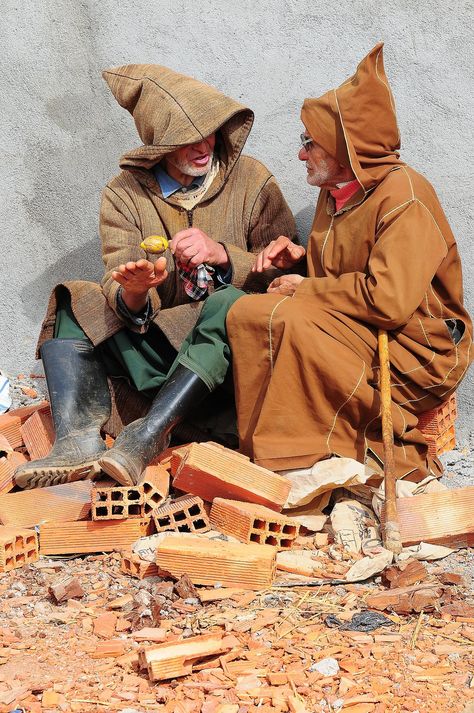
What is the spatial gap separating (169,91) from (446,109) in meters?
1.46

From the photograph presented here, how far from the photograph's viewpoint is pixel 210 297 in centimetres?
487

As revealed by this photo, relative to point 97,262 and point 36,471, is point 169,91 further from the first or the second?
point 36,471

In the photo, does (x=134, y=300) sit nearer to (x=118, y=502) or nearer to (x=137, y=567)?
(x=118, y=502)

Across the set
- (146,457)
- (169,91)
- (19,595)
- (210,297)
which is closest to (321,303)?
(210,297)

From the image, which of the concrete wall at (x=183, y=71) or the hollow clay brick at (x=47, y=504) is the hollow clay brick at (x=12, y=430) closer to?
the hollow clay brick at (x=47, y=504)

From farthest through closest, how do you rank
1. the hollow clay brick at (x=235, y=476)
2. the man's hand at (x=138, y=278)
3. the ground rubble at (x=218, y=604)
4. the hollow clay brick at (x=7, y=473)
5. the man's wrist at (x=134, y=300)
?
the man's wrist at (x=134, y=300)
the hollow clay brick at (x=7, y=473)
the man's hand at (x=138, y=278)
the hollow clay brick at (x=235, y=476)
the ground rubble at (x=218, y=604)

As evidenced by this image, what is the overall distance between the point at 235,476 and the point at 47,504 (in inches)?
35.9

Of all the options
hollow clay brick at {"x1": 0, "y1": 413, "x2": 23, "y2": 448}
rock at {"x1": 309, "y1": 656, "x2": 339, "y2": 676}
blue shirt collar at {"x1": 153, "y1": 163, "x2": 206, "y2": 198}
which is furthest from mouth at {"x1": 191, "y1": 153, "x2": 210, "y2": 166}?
rock at {"x1": 309, "y1": 656, "x2": 339, "y2": 676}

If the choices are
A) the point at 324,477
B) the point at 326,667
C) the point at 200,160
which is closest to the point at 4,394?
the point at 200,160

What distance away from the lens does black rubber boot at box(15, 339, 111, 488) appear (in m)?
4.75

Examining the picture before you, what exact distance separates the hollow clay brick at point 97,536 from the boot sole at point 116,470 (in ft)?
0.59

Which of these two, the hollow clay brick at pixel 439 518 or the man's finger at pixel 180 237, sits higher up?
the man's finger at pixel 180 237

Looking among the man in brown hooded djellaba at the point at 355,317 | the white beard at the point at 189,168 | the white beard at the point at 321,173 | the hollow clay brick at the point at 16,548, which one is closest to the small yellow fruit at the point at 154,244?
the white beard at the point at 189,168

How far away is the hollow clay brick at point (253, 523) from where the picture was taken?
426 centimetres
